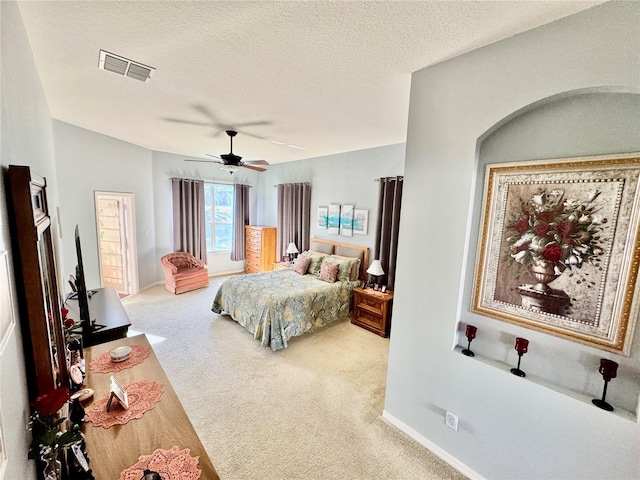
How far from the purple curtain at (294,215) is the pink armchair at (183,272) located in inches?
67.8

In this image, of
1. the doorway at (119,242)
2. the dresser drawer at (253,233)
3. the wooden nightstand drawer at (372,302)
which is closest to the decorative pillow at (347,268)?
the wooden nightstand drawer at (372,302)

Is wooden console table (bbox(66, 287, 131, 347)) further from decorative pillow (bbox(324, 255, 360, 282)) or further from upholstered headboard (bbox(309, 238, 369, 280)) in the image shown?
upholstered headboard (bbox(309, 238, 369, 280))

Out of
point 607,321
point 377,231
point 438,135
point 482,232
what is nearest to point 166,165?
point 377,231

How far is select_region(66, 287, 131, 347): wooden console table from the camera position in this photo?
230 cm

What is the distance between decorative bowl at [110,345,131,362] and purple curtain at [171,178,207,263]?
417 centimetres

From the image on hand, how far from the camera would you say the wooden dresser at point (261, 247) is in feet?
20.8

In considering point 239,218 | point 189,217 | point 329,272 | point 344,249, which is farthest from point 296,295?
point 239,218

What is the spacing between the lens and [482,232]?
1746 millimetres

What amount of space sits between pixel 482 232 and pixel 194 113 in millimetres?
2981

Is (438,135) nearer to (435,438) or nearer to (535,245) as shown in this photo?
(535,245)

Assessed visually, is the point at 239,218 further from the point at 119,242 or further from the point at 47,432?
the point at 47,432

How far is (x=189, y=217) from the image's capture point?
226 inches

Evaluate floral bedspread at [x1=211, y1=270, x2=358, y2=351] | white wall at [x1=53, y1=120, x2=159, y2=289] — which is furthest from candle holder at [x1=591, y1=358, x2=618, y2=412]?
white wall at [x1=53, y1=120, x2=159, y2=289]

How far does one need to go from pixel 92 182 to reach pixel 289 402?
4247 millimetres
